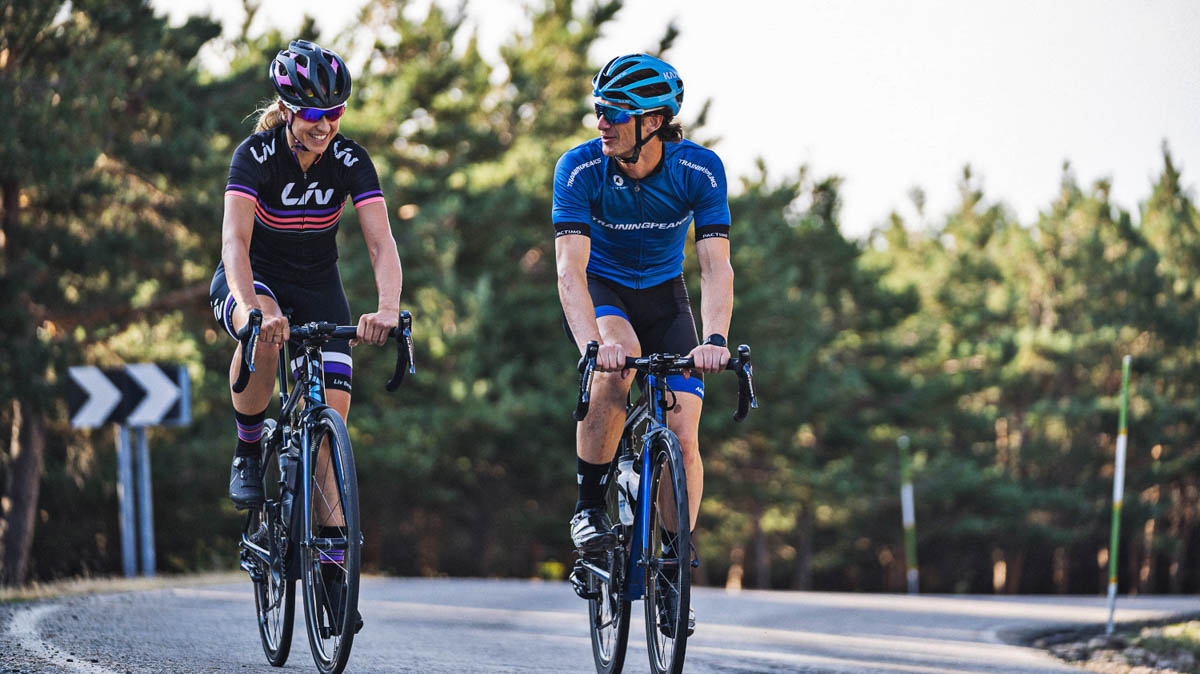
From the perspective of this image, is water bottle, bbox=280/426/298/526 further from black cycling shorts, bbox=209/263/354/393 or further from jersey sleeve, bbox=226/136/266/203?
jersey sleeve, bbox=226/136/266/203

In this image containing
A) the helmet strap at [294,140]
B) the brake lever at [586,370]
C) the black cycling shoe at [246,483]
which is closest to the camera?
the brake lever at [586,370]

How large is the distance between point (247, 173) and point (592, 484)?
1.83 meters

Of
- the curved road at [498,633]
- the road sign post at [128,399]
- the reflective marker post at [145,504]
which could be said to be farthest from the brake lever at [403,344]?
the reflective marker post at [145,504]

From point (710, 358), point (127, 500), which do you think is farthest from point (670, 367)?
point (127, 500)

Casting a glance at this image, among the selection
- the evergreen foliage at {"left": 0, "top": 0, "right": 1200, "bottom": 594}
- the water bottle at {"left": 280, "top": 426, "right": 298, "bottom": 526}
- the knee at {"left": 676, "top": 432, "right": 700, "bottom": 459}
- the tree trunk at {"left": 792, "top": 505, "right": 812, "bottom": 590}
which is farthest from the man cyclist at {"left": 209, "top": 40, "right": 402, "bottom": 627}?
the tree trunk at {"left": 792, "top": 505, "right": 812, "bottom": 590}

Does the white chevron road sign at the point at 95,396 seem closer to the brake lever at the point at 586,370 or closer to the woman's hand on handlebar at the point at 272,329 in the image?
the woman's hand on handlebar at the point at 272,329

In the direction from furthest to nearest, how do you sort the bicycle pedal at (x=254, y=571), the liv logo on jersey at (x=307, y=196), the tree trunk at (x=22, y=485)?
the tree trunk at (x=22, y=485) < the bicycle pedal at (x=254, y=571) < the liv logo on jersey at (x=307, y=196)

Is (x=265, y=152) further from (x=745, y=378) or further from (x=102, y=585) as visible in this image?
(x=102, y=585)

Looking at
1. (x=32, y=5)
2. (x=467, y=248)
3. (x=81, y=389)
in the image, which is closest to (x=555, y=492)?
(x=467, y=248)

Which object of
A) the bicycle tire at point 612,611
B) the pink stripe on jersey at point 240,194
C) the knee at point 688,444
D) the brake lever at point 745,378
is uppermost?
the pink stripe on jersey at point 240,194

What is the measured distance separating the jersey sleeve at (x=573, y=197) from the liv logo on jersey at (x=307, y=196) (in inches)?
36.4

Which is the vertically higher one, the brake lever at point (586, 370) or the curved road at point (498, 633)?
the brake lever at point (586, 370)

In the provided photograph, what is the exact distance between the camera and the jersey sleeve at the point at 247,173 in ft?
16.8

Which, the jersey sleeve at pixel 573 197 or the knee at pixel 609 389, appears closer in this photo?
the jersey sleeve at pixel 573 197
